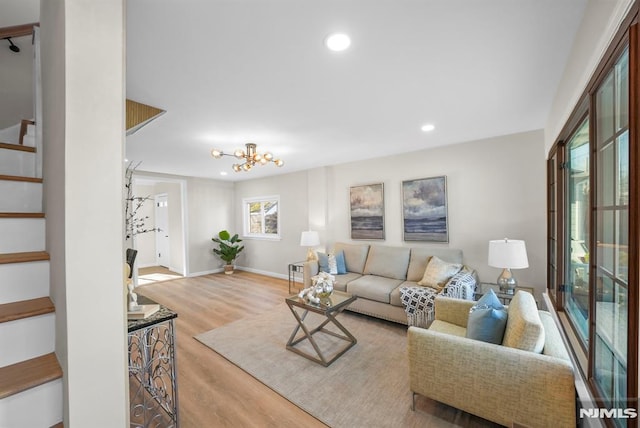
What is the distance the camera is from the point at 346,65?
5.65 feet

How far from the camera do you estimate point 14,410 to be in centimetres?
91

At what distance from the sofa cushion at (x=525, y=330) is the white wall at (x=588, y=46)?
133cm

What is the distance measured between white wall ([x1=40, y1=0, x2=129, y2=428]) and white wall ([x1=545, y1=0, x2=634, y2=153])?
5.93 feet

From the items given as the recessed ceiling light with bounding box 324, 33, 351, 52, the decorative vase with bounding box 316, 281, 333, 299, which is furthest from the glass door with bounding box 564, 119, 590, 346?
the decorative vase with bounding box 316, 281, 333, 299

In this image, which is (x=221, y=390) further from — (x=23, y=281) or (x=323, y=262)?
(x=323, y=262)

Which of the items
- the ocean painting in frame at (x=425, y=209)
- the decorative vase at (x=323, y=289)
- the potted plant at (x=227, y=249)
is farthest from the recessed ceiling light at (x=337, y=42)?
the potted plant at (x=227, y=249)

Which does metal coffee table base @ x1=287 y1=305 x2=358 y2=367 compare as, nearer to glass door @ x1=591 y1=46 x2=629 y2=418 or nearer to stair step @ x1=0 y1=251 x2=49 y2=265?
glass door @ x1=591 y1=46 x2=629 y2=418

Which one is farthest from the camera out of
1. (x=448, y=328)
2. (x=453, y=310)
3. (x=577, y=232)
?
(x=453, y=310)

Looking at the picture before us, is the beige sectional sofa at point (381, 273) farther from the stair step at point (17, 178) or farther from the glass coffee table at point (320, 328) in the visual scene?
the stair step at point (17, 178)

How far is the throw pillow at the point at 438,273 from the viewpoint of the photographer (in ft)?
10.3

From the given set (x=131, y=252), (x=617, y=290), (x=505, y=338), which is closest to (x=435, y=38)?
(x=617, y=290)

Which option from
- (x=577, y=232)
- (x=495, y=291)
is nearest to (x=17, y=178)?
(x=577, y=232)

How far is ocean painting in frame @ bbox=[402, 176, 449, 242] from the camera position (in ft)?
12.3

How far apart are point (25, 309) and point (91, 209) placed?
0.65m
